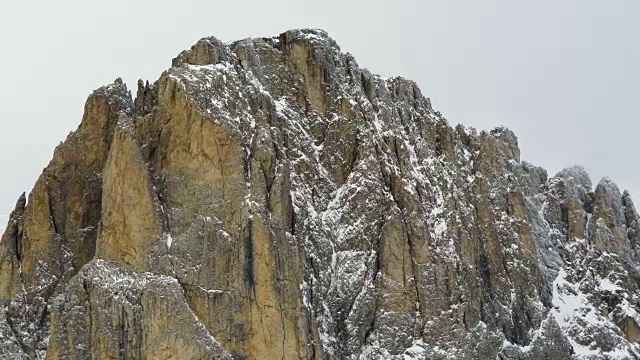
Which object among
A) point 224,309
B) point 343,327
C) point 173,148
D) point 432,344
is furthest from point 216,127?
point 432,344

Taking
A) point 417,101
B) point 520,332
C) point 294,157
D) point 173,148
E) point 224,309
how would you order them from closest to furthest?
point 224,309 → point 173,148 → point 294,157 → point 520,332 → point 417,101

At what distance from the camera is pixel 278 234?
77125 millimetres

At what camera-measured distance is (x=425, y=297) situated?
82.4 m

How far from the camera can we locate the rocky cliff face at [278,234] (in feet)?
243

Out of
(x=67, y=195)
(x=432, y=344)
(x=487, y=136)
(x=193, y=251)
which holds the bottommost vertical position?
(x=432, y=344)

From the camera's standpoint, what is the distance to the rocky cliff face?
74.2 metres

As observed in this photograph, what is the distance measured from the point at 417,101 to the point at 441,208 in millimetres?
14823

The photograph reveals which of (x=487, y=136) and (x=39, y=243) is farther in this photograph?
(x=487, y=136)

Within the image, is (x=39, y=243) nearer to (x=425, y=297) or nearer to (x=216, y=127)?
(x=216, y=127)

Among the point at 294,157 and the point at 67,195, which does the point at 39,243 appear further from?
the point at 294,157

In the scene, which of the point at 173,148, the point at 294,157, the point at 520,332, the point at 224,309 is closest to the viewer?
the point at 224,309

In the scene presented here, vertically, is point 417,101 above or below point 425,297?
above

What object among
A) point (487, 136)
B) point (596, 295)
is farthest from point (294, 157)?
point (596, 295)

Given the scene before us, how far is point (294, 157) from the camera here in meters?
84.7
